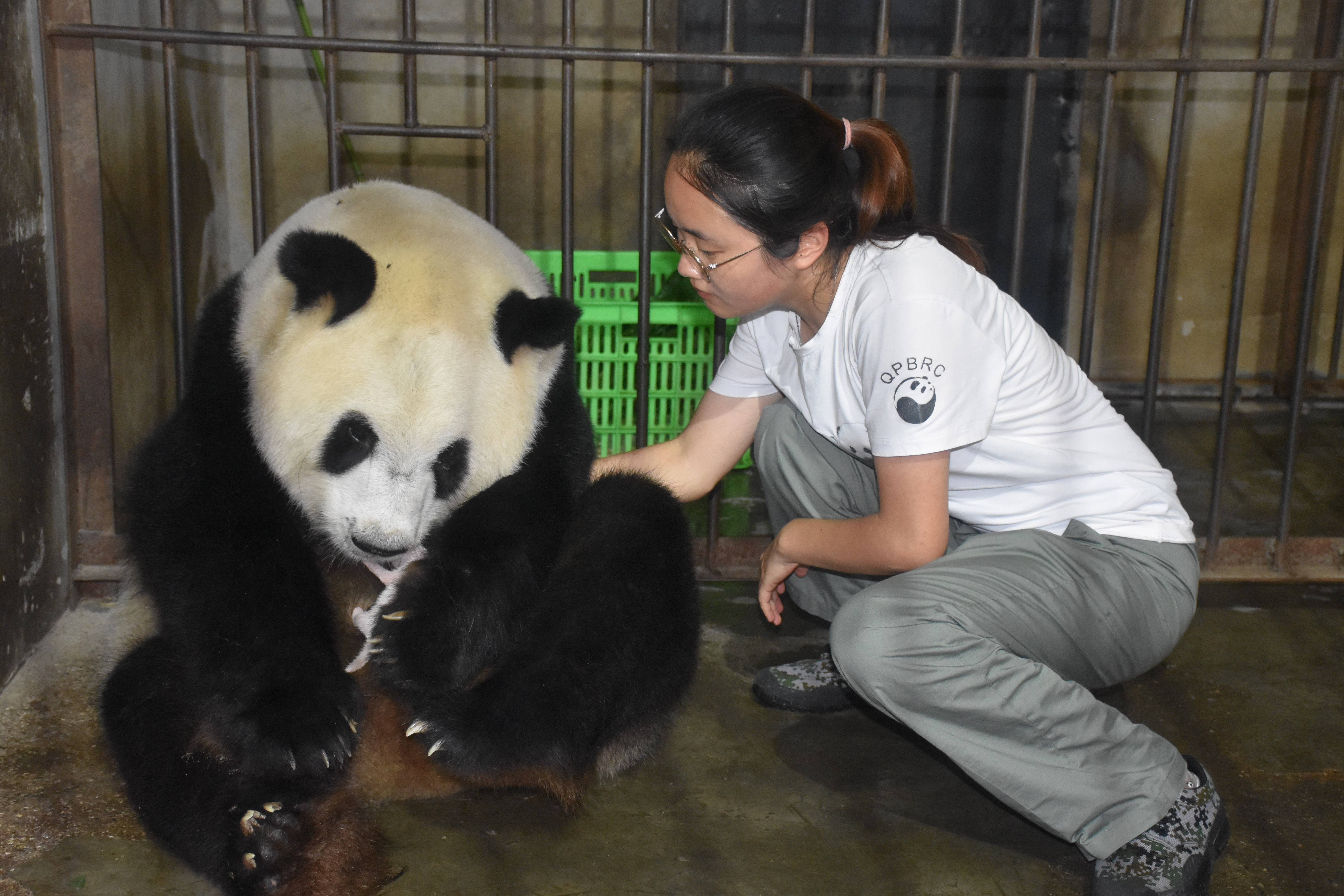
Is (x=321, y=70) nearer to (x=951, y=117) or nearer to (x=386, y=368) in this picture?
(x=951, y=117)

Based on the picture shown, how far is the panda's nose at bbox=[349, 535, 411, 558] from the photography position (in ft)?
6.22

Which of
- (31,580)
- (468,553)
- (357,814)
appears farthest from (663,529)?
(31,580)

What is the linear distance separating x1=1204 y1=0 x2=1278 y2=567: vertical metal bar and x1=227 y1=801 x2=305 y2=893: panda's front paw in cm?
259

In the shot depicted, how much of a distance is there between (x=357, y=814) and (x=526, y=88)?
12.6ft

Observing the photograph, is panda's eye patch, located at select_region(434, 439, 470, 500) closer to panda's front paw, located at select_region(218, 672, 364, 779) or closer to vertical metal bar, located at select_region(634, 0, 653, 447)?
panda's front paw, located at select_region(218, 672, 364, 779)

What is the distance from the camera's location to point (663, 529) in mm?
2172

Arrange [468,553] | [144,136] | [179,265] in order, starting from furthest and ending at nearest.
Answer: [144,136], [179,265], [468,553]

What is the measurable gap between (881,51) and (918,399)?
1.42 metres

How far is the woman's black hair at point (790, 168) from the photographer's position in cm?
196

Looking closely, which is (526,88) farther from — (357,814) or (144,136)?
(357,814)

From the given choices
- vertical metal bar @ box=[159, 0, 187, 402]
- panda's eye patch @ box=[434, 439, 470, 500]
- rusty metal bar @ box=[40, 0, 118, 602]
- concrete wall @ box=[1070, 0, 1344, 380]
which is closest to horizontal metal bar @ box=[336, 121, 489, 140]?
vertical metal bar @ box=[159, 0, 187, 402]

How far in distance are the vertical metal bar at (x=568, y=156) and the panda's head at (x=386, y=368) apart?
82 centimetres

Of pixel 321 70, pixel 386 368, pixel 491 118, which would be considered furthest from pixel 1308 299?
pixel 321 70

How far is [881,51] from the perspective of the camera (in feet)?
9.78
